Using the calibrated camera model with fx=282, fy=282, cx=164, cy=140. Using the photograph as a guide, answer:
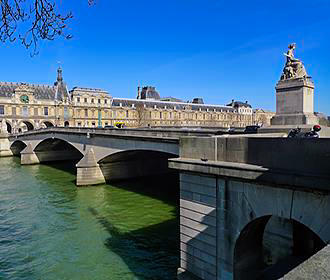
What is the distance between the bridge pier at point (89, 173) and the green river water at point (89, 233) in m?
1.23

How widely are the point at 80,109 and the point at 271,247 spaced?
82.7 metres

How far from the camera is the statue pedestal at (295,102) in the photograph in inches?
422

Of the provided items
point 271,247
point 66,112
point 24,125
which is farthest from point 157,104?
point 271,247

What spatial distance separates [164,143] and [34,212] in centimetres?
962

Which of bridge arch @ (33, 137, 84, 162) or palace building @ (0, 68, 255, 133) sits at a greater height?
palace building @ (0, 68, 255, 133)

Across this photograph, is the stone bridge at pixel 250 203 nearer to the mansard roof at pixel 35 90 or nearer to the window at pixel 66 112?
the window at pixel 66 112

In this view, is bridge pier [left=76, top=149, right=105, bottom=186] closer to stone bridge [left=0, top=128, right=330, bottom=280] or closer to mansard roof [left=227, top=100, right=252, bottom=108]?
stone bridge [left=0, top=128, right=330, bottom=280]

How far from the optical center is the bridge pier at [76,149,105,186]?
26.1 m

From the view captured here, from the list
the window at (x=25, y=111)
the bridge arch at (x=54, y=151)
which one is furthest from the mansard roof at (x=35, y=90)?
the bridge arch at (x=54, y=151)

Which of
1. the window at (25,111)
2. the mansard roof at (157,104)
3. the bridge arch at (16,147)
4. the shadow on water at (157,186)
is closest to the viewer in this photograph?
the shadow on water at (157,186)

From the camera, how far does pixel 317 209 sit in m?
5.64

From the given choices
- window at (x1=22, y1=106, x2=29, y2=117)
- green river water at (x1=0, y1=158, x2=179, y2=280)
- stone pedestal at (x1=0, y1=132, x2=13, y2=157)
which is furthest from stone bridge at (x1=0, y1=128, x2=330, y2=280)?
window at (x1=22, y1=106, x2=29, y2=117)

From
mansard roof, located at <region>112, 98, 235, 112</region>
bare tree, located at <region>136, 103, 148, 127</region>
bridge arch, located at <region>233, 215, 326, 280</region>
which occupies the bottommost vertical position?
bridge arch, located at <region>233, 215, 326, 280</region>

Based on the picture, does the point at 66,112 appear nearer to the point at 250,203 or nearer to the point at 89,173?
the point at 89,173
